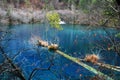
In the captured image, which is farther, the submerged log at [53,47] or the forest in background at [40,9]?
the forest in background at [40,9]

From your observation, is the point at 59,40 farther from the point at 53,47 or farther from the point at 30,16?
the point at 30,16

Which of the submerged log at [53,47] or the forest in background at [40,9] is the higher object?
the forest in background at [40,9]

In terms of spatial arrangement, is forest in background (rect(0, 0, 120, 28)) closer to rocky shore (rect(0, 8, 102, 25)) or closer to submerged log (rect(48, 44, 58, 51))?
rocky shore (rect(0, 8, 102, 25))

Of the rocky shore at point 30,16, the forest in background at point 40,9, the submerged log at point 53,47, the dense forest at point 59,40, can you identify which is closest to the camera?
the dense forest at point 59,40

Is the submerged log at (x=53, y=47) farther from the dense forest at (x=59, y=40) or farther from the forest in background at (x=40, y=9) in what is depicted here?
the forest in background at (x=40, y=9)

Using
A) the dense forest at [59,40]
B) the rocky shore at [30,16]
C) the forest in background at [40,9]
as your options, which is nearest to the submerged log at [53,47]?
the dense forest at [59,40]

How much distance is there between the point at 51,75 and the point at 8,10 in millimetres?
40619

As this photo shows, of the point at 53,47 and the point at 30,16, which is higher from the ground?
the point at 30,16

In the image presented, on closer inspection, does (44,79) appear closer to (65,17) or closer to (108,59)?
(108,59)

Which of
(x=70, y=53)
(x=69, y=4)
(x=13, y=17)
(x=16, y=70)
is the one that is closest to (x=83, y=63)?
(x=70, y=53)

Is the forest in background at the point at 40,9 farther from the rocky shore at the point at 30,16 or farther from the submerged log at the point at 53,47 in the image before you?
the submerged log at the point at 53,47

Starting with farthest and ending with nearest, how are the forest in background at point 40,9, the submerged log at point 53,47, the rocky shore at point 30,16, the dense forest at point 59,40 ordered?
the forest in background at point 40,9
the rocky shore at point 30,16
the submerged log at point 53,47
the dense forest at point 59,40

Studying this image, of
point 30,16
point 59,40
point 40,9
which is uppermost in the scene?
point 40,9

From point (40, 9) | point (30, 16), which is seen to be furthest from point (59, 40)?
point (40, 9)
